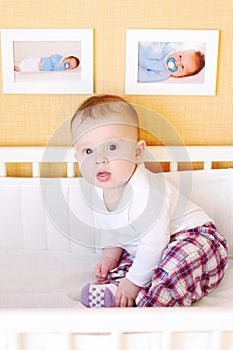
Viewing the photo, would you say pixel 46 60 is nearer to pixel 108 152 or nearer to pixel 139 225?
pixel 108 152

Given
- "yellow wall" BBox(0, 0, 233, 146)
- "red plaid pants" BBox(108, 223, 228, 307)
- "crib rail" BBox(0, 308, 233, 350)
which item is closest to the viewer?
"crib rail" BBox(0, 308, 233, 350)

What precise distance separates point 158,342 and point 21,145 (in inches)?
37.5

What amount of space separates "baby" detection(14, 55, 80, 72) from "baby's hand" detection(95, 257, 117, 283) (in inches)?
24.1

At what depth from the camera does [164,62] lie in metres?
1.51

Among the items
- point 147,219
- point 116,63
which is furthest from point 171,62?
point 147,219

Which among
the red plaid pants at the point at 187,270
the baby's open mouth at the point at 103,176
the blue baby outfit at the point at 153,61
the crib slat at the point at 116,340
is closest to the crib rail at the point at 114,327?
the crib slat at the point at 116,340

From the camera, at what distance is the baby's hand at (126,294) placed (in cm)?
123

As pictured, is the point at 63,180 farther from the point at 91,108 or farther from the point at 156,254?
the point at 156,254

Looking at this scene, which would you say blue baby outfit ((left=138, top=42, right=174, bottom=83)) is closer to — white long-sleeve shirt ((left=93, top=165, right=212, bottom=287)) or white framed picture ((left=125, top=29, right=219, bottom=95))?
white framed picture ((left=125, top=29, right=219, bottom=95))

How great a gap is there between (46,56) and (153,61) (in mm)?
338

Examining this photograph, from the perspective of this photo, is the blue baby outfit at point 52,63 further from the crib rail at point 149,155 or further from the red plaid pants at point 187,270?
the red plaid pants at point 187,270

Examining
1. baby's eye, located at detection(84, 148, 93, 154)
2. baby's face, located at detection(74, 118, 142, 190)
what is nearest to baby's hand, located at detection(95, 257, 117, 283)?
baby's face, located at detection(74, 118, 142, 190)

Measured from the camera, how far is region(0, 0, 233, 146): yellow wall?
147 centimetres

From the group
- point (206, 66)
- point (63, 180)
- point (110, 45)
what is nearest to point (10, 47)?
point (110, 45)
